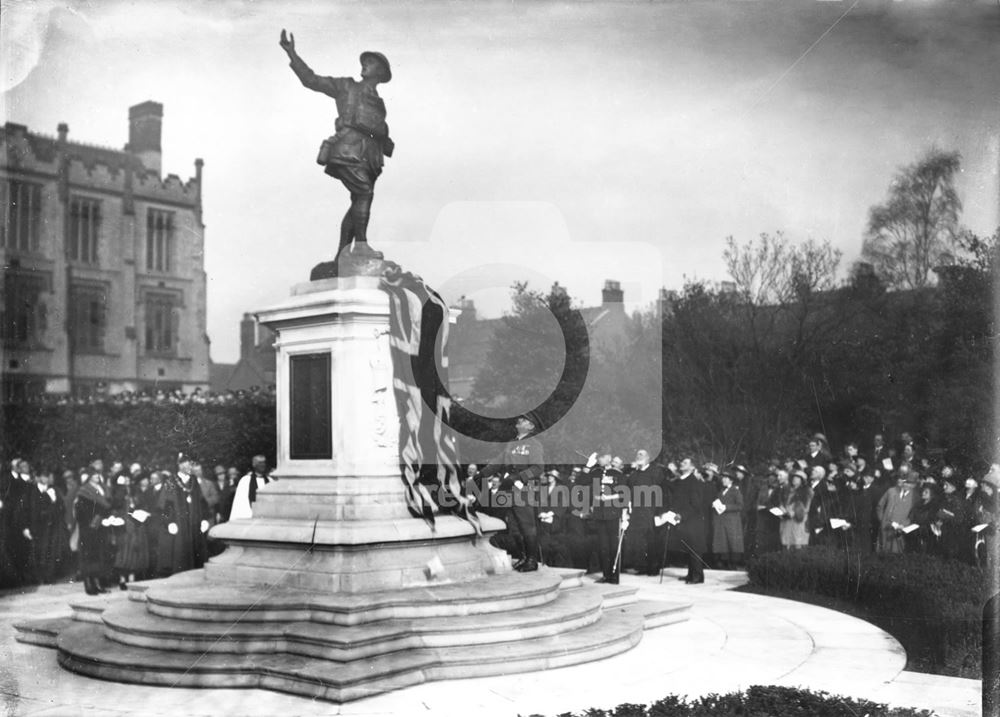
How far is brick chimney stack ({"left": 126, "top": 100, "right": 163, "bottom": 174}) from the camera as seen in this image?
15102 mm

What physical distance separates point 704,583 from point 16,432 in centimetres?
1291

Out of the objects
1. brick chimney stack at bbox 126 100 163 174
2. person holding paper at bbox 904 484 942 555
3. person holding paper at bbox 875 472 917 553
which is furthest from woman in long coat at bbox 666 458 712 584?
brick chimney stack at bbox 126 100 163 174

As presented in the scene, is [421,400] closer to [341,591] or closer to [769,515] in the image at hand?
[341,591]

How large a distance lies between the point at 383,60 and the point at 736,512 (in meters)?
9.27

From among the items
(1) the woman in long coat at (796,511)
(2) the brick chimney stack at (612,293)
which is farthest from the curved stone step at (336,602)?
(2) the brick chimney stack at (612,293)

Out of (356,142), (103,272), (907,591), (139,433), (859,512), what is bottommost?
(907,591)

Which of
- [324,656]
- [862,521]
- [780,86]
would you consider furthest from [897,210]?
[324,656]

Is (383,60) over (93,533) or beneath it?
over

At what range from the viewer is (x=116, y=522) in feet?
45.4

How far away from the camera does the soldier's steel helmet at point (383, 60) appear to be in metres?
10.9

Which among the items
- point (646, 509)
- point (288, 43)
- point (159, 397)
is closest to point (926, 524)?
point (646, 509)

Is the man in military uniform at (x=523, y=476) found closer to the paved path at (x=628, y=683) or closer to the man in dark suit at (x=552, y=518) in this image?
the paved path at (x=628, y=683)

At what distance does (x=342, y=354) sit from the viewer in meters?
10.7

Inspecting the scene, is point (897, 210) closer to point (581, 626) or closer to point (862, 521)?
point (862, 521)
